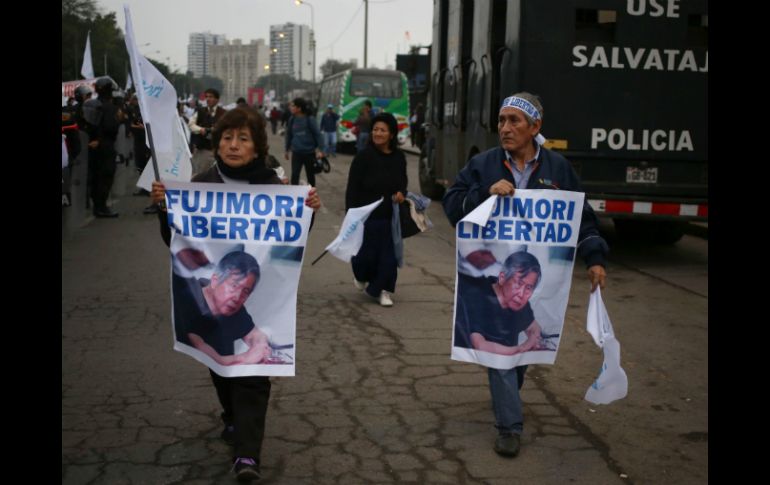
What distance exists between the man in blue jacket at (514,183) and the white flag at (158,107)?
138cm

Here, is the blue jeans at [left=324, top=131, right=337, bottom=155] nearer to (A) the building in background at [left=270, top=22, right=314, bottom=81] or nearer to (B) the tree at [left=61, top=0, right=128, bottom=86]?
(A) the building in background at [left=270, top=22, right=314, bottom=81]

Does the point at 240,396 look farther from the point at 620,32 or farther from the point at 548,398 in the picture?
the point at 620,32

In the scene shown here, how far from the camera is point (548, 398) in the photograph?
17.8 feet

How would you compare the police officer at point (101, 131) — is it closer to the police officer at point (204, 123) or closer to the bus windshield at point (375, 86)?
the police officer at point (204, 123)

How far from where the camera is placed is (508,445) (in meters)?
4.46

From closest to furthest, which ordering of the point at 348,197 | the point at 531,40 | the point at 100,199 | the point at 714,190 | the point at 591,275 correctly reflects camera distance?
1. the point at 714,190
2. the point at 591,275
3. the point at 348,197
4. the point at 531,40
5. the point at 100,199

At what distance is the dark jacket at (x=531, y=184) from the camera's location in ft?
15.1

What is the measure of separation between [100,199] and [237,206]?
10415 millimetres

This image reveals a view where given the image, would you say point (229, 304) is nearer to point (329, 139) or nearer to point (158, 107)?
point (158, 107)

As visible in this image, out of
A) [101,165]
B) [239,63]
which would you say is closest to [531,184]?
[101,165]

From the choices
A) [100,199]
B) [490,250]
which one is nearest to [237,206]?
[490,250]

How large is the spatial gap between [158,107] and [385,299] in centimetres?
385

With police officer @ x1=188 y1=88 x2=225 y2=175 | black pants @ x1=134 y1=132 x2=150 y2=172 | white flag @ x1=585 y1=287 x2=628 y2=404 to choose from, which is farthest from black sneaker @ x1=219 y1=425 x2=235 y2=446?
black pants @ x1=134 y1=132 x2=150 y2=172

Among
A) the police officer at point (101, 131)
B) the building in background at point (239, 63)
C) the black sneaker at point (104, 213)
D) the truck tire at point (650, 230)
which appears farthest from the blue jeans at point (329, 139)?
the building in background at point (239, 63)
